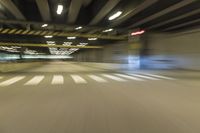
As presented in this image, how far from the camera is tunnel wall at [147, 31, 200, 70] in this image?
22592 millimetres

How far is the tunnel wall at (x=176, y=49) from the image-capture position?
74.1 ft

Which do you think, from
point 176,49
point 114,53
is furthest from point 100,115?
point 114,53

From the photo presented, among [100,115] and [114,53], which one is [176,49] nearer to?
[114,53]

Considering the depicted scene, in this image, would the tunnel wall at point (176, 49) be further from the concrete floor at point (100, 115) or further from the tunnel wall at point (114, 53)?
the concrete floor at point (100, 115)

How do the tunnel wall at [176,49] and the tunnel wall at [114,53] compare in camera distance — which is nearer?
the tunnel wall at [176,49]

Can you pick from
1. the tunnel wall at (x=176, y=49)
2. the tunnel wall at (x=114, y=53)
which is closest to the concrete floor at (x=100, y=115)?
the tunnel wall at (x=176, y=49)

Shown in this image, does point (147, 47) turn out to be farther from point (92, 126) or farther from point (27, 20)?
point (92, 126)

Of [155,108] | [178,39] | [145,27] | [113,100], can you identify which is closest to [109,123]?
[155,108]

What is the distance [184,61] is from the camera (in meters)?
24.4

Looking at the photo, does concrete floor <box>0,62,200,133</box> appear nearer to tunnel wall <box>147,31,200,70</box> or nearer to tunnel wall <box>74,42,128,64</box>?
tunnel wall <box>147,31,200,70</box>

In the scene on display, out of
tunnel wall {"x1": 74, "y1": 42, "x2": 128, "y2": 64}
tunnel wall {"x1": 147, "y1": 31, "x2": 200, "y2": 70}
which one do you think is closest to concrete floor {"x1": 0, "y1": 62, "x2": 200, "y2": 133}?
tunnel wall {"x1": 147, "y1": 31, "x2": 200, "y2": 70}

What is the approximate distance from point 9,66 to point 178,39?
667 inches

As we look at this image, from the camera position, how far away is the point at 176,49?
25203 millimetres

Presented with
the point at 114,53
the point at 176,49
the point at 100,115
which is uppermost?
the point at 176,49
